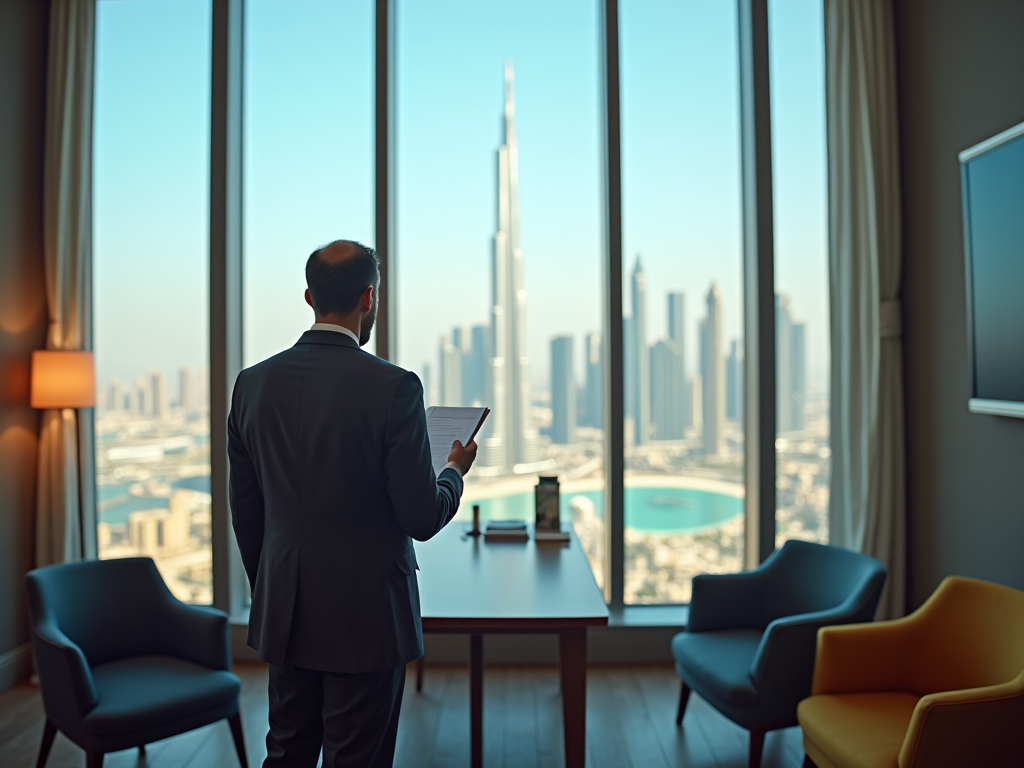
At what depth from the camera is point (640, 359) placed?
157 inches

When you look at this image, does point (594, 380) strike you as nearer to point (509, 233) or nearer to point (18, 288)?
point (509, 233)

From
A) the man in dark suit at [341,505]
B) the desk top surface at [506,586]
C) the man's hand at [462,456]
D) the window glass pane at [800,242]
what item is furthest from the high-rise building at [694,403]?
the man in dark suit at [341,505]

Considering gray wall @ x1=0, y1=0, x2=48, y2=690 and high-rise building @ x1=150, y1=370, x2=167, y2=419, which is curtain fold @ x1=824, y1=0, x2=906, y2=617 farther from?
gray wall @ x1=0, y1=0, x2=48, y2=690

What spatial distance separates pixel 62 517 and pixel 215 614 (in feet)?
5.16

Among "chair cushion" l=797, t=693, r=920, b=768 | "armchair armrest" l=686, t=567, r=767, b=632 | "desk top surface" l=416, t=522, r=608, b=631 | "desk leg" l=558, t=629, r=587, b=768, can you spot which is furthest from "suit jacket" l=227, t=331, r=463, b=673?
"armchair armrest" l=686, t=567, r=767, b=632

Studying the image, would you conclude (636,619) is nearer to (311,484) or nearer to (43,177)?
(311,484)

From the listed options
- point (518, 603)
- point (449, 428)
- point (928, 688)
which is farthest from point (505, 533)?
point (928, 688)

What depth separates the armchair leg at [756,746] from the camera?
256 cm

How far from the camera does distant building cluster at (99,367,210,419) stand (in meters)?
4.07

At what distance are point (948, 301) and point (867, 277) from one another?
0.45 meters

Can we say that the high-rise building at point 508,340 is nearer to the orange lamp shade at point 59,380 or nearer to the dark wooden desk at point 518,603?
the dark wooden desk at point 518,603

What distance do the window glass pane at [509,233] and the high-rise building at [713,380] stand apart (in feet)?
1.91

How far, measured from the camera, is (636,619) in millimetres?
3896

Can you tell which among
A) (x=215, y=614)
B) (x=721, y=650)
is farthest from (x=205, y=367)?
(x=721, y=650)
